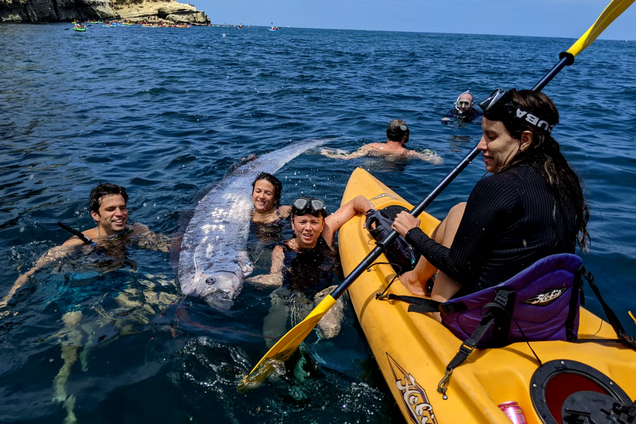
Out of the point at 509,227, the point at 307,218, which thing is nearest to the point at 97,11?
the point at 307,218

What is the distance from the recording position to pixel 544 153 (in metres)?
2.69

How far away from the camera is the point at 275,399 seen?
354 centimetres

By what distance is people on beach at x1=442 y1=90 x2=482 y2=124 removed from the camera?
36.6ft

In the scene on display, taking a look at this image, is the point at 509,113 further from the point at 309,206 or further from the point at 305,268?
the point at 305,268

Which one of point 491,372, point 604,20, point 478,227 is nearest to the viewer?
point 478,227

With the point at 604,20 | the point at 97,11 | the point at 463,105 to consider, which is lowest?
the point at 97,11

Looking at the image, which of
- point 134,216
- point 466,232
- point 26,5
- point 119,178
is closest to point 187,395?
point 466,232

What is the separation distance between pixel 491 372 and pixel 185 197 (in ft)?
19.2

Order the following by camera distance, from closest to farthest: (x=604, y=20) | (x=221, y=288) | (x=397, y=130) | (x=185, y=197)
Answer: (x=604, y=20) < (x=221, y=288) < (x=185, y=197) < (x=397, y=130)

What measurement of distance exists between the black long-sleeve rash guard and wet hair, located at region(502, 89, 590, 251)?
5 centimetres

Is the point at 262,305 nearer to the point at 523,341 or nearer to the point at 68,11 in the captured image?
the point at 523,341

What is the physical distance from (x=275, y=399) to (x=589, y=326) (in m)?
2.42

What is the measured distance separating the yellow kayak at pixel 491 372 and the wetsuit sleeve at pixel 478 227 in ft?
1.72

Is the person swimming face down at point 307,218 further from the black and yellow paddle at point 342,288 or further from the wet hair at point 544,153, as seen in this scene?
the wet hair at point 544,153
